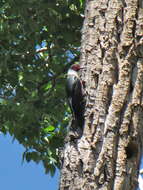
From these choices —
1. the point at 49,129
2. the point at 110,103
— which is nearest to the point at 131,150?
the point at 110,103

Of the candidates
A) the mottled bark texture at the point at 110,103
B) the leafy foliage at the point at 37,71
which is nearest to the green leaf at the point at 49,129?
the leafy foliage at the point at 37,71

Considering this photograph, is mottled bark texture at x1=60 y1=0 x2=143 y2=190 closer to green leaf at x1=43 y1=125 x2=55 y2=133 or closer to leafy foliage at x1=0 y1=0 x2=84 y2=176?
leafy foliage at x1=0 y1=0 x2=84 y2=176

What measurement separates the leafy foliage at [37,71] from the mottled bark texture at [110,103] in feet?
10.5

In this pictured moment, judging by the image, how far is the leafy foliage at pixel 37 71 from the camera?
6.85 metres

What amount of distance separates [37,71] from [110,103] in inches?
159

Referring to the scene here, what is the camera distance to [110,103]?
318cm

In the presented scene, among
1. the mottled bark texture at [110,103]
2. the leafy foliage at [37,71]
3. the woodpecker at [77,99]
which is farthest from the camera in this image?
the leafy foliage at [37,71]

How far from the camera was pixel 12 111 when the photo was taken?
22.7ft

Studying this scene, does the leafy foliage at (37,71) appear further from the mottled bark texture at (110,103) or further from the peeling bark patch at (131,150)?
the peeling bark patch at (131,150)

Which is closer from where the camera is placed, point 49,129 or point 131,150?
point 131,150

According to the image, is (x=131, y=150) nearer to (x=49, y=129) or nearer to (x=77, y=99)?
(x=77, y=99)

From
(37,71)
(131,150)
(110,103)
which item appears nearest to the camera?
(131,150)

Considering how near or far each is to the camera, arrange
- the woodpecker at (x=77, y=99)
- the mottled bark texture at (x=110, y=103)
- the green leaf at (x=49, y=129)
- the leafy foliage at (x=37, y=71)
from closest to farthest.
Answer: the mottled bark texture at (x=110, y=103), the woodpecker at (x=77, y=99), the leafy foliage at (x=37, y=71), the green leaf at (x=49, y=129)

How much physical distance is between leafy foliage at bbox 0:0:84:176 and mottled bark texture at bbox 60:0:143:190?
3.20 metres
